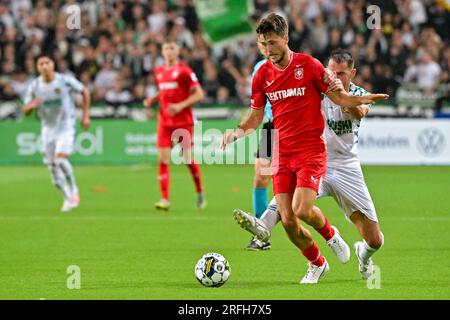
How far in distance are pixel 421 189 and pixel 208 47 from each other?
30.9 ft

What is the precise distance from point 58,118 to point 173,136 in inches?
71.7

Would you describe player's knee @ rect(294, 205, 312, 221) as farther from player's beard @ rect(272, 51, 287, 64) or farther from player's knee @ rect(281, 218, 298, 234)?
player's beard @ rect(272, 51, 287, 64)

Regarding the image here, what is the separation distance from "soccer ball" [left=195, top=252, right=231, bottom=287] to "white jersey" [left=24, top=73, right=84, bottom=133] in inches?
303

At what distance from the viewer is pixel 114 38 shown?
26703mm

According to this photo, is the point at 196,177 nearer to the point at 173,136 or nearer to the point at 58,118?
the point at 173,136

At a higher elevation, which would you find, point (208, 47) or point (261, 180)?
point (208, 47)

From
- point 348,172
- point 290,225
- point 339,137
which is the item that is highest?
point 339,137

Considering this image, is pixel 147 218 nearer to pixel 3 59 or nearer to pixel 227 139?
pixel 227 139

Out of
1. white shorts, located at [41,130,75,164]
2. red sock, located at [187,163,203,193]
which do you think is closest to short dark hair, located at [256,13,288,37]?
red sock, located at [187,163,203,193]

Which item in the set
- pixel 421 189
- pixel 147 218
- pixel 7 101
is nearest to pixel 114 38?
pixel 7 101

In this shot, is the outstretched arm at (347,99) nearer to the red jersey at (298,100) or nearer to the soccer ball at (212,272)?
the red jersey at (298,100)

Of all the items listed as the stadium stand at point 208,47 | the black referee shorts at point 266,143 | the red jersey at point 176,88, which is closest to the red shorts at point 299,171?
the black referee shorts at point 266,143

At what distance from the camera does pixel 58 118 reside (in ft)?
52.6

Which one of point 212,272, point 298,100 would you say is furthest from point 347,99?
point 212,272
